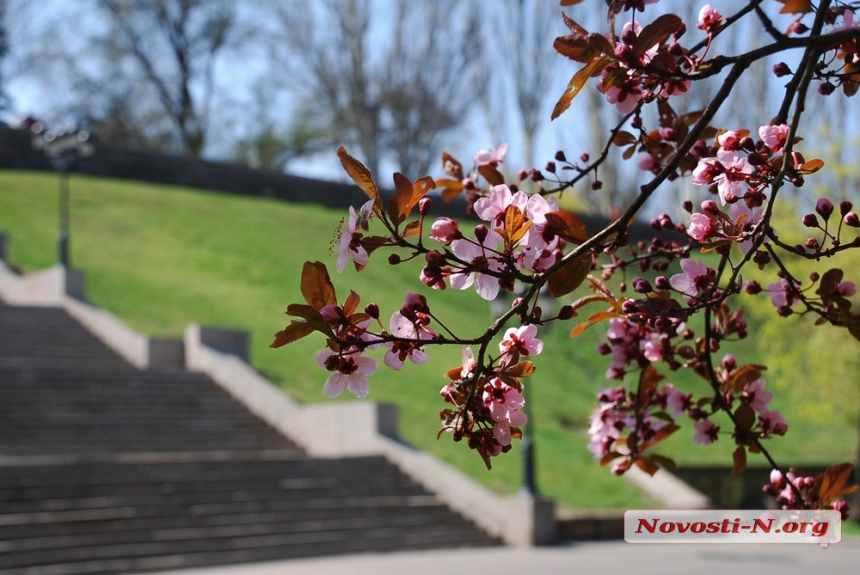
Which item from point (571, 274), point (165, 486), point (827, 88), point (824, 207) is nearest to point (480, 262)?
point (571, 274)

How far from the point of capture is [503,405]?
6.58 ft

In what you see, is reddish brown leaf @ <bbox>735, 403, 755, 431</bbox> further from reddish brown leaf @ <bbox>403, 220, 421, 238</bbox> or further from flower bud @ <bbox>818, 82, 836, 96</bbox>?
reddish brown leaf @ <bbox>403, 220, 421, 238</bbox>

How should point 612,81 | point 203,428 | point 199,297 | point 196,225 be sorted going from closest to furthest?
1. point 612,81
2. point 203,428
3. point 199,297
4. point 196,225

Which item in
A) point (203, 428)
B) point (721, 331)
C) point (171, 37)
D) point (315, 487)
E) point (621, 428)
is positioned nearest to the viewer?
point (721, 331)

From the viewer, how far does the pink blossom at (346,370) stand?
1929mm

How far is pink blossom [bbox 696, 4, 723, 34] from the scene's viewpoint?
2.26m

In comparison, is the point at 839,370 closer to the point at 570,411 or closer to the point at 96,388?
the point at 570,411

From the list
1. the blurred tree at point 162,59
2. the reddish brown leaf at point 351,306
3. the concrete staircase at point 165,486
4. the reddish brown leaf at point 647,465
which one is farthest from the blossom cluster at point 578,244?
the blurred tree at point 162,59

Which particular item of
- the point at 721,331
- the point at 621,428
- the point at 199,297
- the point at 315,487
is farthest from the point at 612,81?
the point at 199,297

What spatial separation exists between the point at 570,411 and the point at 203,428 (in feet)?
23.7

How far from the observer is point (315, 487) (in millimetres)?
13125

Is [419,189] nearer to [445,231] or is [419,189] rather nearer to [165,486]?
[445,231]

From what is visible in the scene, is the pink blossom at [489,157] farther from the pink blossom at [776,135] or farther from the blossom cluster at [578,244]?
the pink blossom at [776,135]

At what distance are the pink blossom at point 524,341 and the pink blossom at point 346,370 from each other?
10.1 inches
